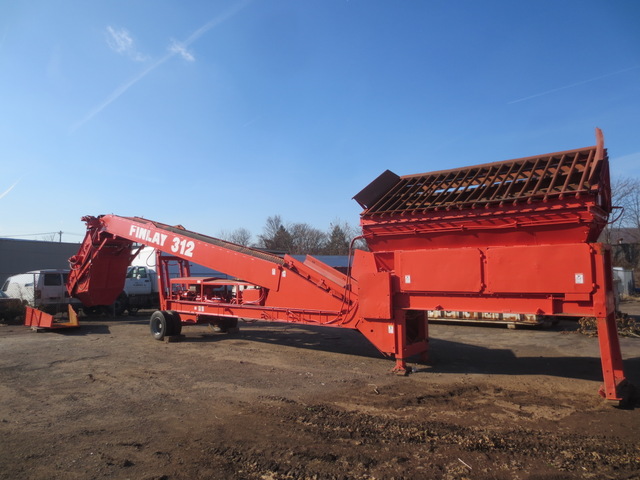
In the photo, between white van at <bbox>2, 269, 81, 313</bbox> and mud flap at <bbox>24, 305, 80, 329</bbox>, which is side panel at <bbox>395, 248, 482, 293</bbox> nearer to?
mud flap at <bbox>24, 305, 80, 329</bbox>

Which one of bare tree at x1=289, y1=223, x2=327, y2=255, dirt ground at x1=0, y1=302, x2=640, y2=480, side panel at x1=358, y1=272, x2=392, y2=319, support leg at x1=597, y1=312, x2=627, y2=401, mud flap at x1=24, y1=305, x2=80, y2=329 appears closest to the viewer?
dirt ground at x1=0, y1=302, x2=640, y2=480

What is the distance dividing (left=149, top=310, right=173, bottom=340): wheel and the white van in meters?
8.36

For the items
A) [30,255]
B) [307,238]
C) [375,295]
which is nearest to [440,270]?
[375,295]

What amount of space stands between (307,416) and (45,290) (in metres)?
16.7

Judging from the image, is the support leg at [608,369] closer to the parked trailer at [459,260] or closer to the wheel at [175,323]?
the parked trailer at [459,260]

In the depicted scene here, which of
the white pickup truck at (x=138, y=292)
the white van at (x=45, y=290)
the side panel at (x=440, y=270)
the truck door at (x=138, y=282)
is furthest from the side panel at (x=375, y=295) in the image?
the truck door at (x=138, y=282)

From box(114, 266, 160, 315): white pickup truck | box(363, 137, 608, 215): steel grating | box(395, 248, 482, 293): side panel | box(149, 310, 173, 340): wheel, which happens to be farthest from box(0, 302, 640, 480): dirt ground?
box(114, 266, 160, 315): white pickup truck

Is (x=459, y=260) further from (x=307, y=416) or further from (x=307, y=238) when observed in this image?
(x=307, y=238)

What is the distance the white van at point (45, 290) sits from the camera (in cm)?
1798

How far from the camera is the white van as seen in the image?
1798cm

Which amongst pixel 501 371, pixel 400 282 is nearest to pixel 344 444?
pixel 400 282

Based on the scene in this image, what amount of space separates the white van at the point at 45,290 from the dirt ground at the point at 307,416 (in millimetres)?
8479

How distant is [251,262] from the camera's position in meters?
9.95

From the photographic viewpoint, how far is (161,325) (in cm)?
1214
